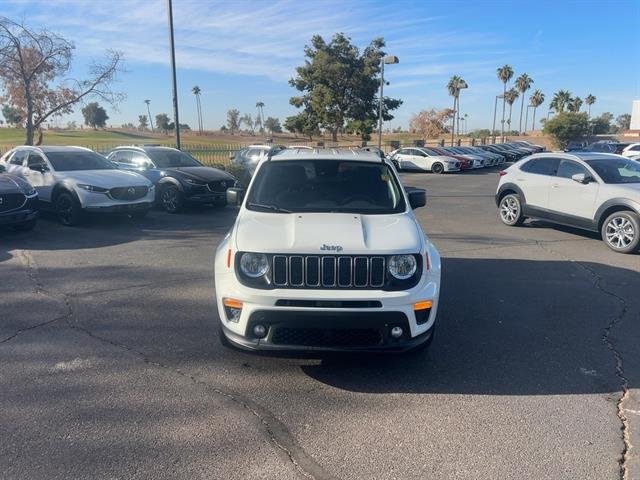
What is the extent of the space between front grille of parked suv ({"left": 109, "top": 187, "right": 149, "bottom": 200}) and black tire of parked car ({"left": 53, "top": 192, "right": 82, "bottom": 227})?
0.72 m

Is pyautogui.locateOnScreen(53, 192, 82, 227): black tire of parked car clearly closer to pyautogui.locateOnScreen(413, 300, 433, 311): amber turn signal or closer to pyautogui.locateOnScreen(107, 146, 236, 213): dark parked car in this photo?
pyautogui.locateOnScreen(107, 146, 236, 213): dark parked car

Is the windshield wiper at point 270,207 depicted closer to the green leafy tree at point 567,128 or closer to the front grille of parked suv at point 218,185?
the front grille of parked suv at point 218,185

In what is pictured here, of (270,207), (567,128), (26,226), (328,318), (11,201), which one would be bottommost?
(26,226)

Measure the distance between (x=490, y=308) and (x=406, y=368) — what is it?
1929mm

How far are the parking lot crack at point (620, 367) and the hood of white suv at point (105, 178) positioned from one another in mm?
8739

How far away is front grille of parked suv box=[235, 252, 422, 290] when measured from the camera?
364 cm

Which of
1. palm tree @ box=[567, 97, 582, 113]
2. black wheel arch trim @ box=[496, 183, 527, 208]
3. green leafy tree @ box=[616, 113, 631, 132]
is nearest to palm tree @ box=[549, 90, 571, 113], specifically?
palm tree @ box=[567, 97, 582, 113]

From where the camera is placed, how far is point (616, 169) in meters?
9.00

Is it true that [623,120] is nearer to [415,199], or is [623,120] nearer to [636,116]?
[636,116]

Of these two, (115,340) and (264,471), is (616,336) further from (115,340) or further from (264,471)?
(115,340)

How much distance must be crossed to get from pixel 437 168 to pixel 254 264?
1036 inches

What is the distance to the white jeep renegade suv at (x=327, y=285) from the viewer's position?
3504mm

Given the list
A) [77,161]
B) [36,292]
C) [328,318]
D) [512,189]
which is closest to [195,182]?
[77,161]

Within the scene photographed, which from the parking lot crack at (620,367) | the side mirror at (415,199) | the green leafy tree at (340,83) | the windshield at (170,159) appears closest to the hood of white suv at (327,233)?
the side mirror at (415,199)
